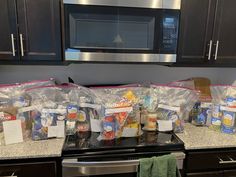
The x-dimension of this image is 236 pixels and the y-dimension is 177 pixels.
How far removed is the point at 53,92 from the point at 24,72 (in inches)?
18.0

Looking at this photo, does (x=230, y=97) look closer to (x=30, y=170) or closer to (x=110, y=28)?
(x=110, y=28)

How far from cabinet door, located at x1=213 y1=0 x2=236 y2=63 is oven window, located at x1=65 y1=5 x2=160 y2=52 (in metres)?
0.50

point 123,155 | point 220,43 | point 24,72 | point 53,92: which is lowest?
point 123,155

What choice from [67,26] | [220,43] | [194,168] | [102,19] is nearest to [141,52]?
[102,19]

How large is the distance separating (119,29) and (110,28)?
6 cm

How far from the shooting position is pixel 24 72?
175cm

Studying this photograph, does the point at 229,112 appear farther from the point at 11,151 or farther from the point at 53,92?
the point at 11,151

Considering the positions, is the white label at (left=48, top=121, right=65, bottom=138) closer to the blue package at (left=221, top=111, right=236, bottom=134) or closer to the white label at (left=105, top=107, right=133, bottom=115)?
the white label at (left=105, top=107, right=133, bottom=115)

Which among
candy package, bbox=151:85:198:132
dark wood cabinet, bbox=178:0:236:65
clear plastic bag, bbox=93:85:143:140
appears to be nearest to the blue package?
candy package, bbox=151:85:198:132

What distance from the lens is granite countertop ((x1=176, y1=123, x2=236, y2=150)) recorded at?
1.36m

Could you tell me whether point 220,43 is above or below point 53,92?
above

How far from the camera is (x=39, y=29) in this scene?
1369mm

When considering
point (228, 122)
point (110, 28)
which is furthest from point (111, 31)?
point (228, 122)

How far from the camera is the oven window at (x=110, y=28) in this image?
1335 mm
